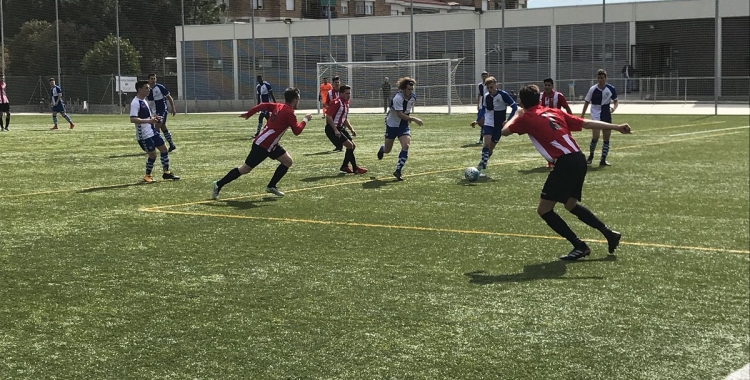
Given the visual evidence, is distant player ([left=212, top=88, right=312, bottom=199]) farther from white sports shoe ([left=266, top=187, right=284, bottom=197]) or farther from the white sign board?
the white sign board

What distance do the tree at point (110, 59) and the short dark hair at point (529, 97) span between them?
64.6 meters

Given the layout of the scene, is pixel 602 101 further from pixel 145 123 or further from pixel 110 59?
pixel 110 59

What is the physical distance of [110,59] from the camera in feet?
233

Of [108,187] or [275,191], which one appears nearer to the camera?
[275,191]

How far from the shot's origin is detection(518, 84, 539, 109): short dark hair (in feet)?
31.6

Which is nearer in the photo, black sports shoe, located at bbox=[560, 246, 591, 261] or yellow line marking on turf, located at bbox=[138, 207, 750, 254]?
black sports shoe, located at bbox=[560, 246, 591, 261]

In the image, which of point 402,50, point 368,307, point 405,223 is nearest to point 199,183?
point 405,223

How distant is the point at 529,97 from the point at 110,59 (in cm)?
6595

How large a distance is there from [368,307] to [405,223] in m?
4.34

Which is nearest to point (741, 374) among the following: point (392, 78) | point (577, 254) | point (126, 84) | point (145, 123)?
point (577, 254)

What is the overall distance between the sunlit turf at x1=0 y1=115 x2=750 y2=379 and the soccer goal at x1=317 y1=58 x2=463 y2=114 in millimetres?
35574

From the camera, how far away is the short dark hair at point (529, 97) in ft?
31.6

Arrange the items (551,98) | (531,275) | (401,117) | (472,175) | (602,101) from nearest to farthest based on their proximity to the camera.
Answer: (531,275) < (472,175) < (401,117) < (551,98) < (602,101)

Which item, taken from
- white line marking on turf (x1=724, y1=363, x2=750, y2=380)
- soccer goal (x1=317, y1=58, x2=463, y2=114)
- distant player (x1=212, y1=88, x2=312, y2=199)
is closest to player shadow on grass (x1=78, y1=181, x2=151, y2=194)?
distant player (x1=212, y1=88, x2=312, y2=199)
